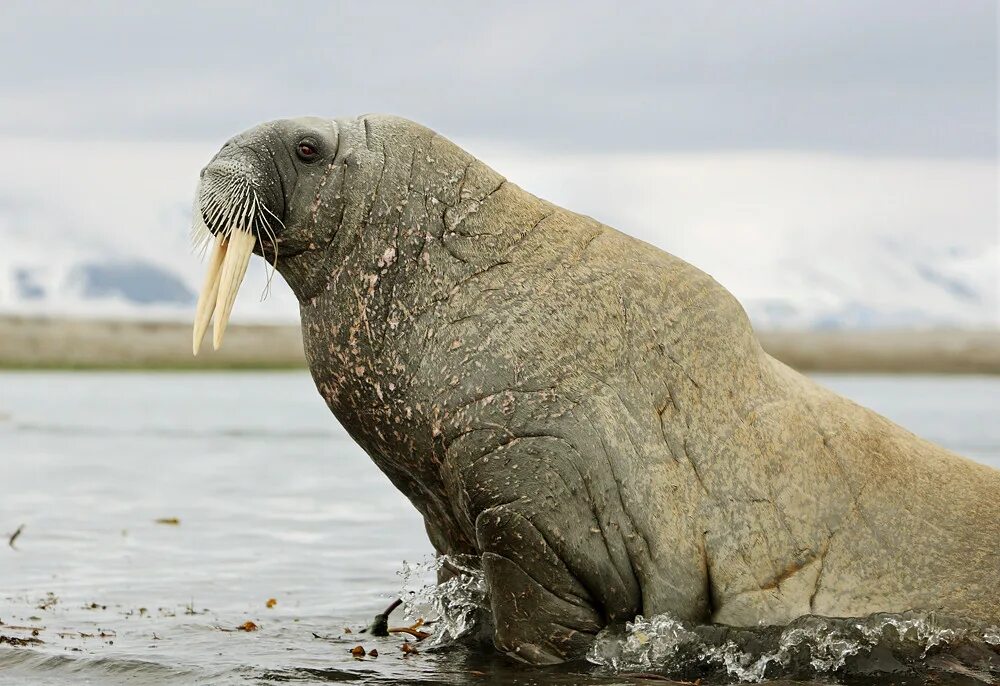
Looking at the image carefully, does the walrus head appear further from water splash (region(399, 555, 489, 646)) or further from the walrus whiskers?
water splash (region(399, 555, 489, 646))

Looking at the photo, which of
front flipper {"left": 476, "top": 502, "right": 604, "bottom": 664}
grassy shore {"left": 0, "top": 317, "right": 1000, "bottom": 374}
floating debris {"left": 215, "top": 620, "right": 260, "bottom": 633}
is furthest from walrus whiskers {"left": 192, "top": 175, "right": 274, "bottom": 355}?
grassy shore {"left": 0, "top": 317, "right": 1000, "bottom": 374}

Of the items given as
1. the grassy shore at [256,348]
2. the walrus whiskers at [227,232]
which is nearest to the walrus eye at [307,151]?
the walrus whiskers at [227,232]

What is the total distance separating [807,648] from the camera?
5590 mm

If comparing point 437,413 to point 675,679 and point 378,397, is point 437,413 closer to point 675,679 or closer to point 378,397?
point 378,397

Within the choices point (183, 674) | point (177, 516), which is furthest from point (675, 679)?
point (177, 516)

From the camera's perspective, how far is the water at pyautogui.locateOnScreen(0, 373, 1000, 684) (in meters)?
5.66

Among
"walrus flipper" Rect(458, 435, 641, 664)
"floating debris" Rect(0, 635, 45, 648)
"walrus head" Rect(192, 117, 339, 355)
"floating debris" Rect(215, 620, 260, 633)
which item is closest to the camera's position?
Answer: "walrus flipper" Rect(458, 435, 641, 664)

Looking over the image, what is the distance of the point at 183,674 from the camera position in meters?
5.89

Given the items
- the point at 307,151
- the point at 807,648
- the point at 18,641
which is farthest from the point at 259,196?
the point at 807,648

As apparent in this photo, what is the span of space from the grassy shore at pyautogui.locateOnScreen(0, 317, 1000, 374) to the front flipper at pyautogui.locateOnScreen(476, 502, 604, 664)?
32.9m

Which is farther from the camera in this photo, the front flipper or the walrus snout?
the walrus snout

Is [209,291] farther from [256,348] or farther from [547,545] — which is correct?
[256,348]

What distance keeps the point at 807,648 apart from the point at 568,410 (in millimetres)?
1172

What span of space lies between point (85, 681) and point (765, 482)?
2.50 meters
